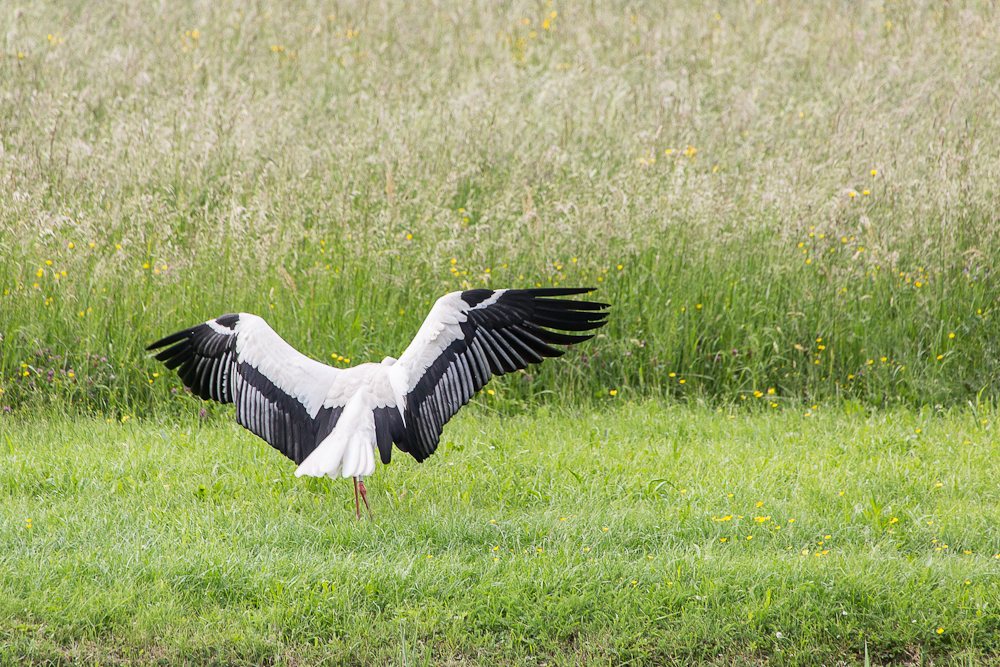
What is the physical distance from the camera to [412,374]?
159 inches

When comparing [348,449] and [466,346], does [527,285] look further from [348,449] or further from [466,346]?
[348,449]

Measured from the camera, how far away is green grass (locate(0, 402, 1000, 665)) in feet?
10.5

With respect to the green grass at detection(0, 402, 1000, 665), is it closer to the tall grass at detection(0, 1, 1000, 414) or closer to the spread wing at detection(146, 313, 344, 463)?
the spread wing at detection(146, 313, 344, 463)

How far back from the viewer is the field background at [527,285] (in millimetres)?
3334

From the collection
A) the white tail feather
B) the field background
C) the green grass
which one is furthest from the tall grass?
the white tail feather

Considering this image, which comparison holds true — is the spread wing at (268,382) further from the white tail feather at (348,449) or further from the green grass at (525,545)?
the green grass at (525,545)

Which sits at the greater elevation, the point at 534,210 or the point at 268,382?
the point at 534,210

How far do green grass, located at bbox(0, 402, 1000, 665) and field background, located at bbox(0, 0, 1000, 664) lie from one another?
16 millimetres

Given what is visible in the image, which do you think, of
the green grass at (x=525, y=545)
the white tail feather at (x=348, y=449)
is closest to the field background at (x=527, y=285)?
the green grass at (x=525, y=545)

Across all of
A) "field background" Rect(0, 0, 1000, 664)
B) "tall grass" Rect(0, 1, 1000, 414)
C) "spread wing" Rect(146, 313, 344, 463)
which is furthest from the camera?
"tall grass" Rect(0, 1, 1000, 414)

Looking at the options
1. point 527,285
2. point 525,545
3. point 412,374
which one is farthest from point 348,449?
point 527,285

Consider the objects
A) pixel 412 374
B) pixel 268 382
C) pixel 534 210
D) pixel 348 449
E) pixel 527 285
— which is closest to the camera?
pixel 348 449

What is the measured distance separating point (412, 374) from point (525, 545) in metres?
0.84

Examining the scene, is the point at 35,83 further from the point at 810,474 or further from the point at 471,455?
the point at 810,474
